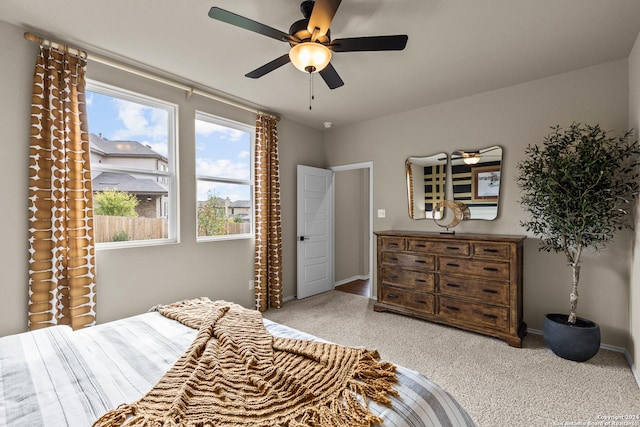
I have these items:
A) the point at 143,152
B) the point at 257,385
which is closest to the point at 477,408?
the point at 257,385

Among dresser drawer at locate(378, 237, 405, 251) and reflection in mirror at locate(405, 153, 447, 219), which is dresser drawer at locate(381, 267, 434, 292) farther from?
reflection in mirror at locate(405, 153, 447, 219)

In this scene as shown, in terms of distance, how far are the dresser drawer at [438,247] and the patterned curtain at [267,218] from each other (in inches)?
67.7

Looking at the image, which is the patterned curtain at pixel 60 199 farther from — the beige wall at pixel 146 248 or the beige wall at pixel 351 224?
the beige wall at pixel 351 224

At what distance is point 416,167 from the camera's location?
156 inches

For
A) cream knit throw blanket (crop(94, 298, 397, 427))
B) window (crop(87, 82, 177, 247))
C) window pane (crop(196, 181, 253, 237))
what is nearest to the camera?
cream knit throw blanket (crop(94, 298, 397, 427))

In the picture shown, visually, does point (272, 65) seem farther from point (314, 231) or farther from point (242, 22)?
point (314, 231)

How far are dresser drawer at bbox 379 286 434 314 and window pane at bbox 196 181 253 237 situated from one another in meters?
1.94

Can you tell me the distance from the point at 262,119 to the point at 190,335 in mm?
2953

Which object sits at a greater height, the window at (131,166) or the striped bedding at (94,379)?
the window at (131,166)

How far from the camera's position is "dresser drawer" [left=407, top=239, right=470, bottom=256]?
3.13 m

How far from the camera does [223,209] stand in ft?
12.0

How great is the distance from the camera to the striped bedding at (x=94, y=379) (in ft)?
3.18

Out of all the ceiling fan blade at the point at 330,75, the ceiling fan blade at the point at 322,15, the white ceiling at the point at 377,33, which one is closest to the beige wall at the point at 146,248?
the white ceiling at the point at 377,33

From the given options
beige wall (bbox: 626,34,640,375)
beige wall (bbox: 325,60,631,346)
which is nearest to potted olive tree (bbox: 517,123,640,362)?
beige wall (bbox: 626,34,640,375)
